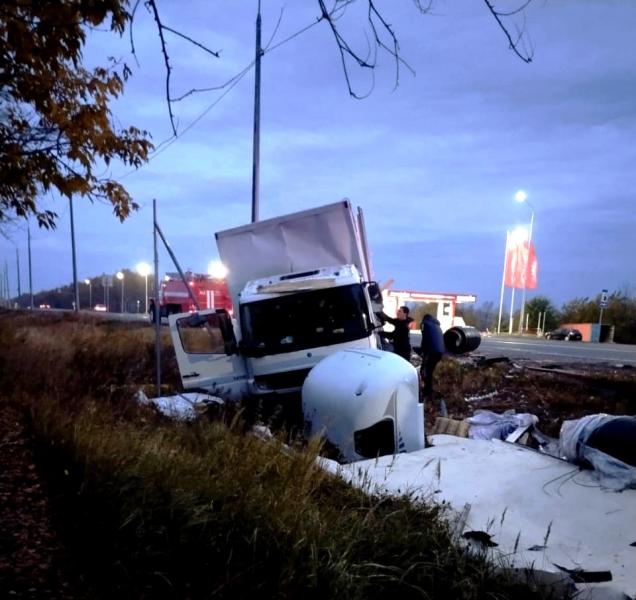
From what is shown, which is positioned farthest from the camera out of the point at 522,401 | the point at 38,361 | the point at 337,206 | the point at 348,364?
the point at 522,401

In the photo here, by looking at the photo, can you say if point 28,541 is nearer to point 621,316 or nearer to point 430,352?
point 430,352

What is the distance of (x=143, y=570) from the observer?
2191 mm

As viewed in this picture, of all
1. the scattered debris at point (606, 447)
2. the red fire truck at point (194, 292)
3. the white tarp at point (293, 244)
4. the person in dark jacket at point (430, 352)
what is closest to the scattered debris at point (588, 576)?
the scattered debris at point (606, 447)

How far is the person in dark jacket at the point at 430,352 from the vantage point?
33.2ft

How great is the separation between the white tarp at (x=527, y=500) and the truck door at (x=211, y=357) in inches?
126

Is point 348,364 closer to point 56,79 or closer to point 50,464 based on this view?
point 50,464

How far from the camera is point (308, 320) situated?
7.63m

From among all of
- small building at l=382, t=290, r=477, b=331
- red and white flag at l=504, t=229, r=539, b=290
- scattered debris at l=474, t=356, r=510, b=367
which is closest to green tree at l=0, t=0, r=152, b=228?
scattered debris at l=474, t=356, r=510, b=367

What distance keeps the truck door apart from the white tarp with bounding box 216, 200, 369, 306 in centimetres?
95

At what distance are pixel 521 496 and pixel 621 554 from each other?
902 mm

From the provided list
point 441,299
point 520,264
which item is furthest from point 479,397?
point 520,264

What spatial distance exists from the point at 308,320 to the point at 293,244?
1.39 meters

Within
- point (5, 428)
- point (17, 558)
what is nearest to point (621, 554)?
point (17, 558)

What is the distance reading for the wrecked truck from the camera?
7496 millimetres
